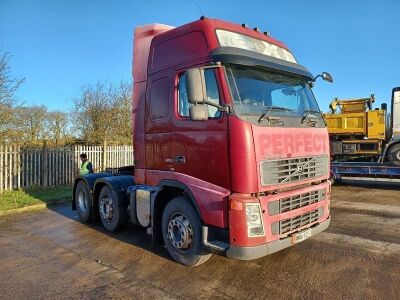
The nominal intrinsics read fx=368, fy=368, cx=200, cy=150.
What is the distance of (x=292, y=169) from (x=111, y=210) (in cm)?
379

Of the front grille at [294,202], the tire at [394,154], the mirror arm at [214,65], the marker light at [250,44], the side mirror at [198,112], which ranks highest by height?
the marker light at [250,44]

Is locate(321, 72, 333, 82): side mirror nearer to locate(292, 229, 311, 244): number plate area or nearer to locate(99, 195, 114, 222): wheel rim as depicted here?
locate(292, 229, 311, 244): number plate area

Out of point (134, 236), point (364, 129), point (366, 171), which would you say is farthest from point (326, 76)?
point (364, 129)

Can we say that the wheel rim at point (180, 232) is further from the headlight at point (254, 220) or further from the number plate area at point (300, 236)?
the number plate area at point (300, 236)

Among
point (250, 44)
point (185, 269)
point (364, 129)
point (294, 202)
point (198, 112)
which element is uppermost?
point (250, 44)

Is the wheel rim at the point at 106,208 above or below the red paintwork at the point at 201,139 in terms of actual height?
below

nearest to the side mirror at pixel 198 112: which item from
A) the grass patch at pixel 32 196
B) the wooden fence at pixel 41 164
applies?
the grass patch at pixel 32 196

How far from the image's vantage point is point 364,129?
15828 mm

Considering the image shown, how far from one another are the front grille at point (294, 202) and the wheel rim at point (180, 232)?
1182 millimetres

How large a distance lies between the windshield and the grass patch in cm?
764

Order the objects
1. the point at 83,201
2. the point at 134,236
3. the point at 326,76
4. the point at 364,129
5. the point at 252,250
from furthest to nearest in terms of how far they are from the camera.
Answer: the point at 364,129
the point at 83,201
the point at 134,236
the point at 326,76
the point at 252,250

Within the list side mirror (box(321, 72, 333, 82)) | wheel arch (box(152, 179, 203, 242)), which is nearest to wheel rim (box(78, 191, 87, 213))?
wheel arch (box(152, 179, 203, 242))

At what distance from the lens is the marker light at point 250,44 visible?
5004 millimetres

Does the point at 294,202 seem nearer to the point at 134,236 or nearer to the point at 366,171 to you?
the point at 134,236
